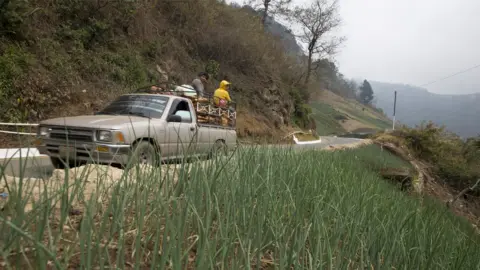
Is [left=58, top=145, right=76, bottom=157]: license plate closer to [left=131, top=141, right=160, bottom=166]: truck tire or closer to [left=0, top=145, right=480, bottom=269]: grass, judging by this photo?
[left=0, top=145, right=480, bottom=269]: grass

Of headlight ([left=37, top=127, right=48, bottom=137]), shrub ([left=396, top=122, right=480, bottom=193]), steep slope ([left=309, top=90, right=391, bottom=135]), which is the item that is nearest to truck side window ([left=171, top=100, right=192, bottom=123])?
headlight ([left=37, top=127, right=48, bottom=137])

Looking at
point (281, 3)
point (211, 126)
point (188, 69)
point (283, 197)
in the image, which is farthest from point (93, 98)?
point (281, 3)

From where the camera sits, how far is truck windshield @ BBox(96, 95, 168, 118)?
741cm

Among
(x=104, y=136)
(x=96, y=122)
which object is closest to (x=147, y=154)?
(x=104, y=136)

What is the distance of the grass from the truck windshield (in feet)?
14.7

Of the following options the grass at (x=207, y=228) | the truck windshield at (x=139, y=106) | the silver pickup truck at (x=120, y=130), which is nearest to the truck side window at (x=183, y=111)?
the silver pickup truck at (x=120, y=130)

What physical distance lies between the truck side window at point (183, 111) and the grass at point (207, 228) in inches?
190

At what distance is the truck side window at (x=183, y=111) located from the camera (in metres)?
8.06

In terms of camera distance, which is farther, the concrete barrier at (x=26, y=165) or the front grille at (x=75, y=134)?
the front grille at (x=75, y=134)

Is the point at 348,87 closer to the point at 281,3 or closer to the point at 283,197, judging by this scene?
the point at 281,3

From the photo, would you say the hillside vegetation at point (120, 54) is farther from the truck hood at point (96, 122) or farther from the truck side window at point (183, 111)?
the truck hood at point (96, 122)

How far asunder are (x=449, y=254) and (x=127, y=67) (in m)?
15.4

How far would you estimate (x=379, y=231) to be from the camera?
2.44m

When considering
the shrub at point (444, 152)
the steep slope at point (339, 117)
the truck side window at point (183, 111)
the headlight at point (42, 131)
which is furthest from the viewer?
the steep slope at point (339, 117)
